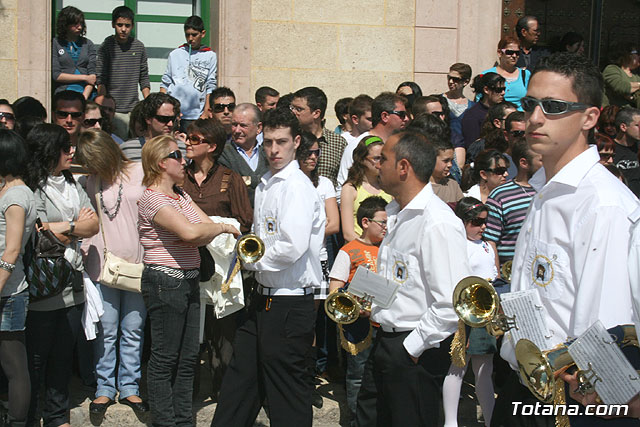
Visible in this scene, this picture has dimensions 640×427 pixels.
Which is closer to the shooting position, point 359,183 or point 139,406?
point 139,406

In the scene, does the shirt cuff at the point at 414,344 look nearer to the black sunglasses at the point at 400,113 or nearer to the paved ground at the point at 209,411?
the paved ground at the point at 209,411

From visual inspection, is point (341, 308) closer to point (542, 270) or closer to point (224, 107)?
point (542, 270)

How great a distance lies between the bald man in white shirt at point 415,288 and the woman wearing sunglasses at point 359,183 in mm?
2141

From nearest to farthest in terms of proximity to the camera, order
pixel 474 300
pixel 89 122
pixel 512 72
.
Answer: pixel 474 300 → pixel 89 122 → pixel 512 72

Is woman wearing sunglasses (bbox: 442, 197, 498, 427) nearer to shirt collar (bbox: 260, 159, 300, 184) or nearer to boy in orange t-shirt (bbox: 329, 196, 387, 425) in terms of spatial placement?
boy in orange t-shirt (bbox: 329, 196, 387, 425)

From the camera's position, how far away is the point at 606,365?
9.14 feet

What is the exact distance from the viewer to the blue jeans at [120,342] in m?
6.08

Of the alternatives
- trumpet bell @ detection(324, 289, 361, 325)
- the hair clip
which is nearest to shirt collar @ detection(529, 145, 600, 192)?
trumpet bell @ detection(324, 289, 361, 325)

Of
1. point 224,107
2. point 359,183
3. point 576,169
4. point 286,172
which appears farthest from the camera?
point 224,107

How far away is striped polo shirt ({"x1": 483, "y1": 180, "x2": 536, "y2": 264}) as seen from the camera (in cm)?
615

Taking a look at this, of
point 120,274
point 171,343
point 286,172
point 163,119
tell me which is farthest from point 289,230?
point 163,119

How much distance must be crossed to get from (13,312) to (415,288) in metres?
2.65

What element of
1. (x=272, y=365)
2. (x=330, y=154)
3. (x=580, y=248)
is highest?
(x=330, y=154)

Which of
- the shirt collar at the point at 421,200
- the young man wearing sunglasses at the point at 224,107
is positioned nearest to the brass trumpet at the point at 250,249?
the shirt collar at the point at 421,200
